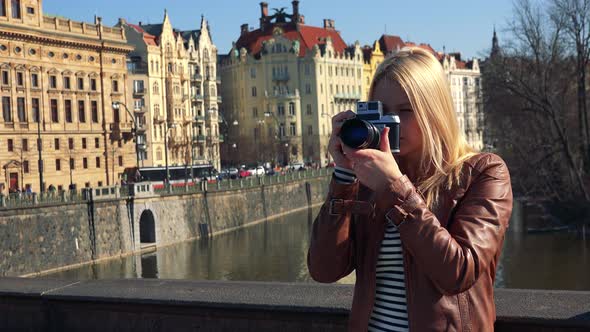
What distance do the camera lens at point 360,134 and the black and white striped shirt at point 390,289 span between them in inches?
13.9

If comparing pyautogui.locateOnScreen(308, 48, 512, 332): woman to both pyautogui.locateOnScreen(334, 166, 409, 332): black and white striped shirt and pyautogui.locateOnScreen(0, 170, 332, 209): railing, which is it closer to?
pyautogui.locateOnScreen(334, 166, 409, 332): black and white striped shirt

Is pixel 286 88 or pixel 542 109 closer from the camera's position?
pixel 542 109

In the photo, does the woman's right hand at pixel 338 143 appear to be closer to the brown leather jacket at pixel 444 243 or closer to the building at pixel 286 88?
the brown leather jacket at pixel 444 243

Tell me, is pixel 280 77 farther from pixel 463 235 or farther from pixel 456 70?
pixel 463 235

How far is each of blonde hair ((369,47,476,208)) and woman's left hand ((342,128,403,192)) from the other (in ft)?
0.79

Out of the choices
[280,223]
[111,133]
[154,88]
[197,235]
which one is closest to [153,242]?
[197,235]

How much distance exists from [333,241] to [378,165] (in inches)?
20.6

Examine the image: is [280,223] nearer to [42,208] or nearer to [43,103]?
[43,103]

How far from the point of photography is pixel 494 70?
42.4m

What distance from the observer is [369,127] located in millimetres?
3053

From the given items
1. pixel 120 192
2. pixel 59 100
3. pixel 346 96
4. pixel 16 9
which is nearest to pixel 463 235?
pixel 120 192

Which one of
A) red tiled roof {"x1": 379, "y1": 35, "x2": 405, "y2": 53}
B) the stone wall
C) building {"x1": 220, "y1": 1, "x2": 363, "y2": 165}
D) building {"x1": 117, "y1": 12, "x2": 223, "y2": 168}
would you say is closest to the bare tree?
the stone wall

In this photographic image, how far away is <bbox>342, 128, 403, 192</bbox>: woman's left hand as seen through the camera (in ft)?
10.0

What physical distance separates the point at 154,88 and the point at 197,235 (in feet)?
103
